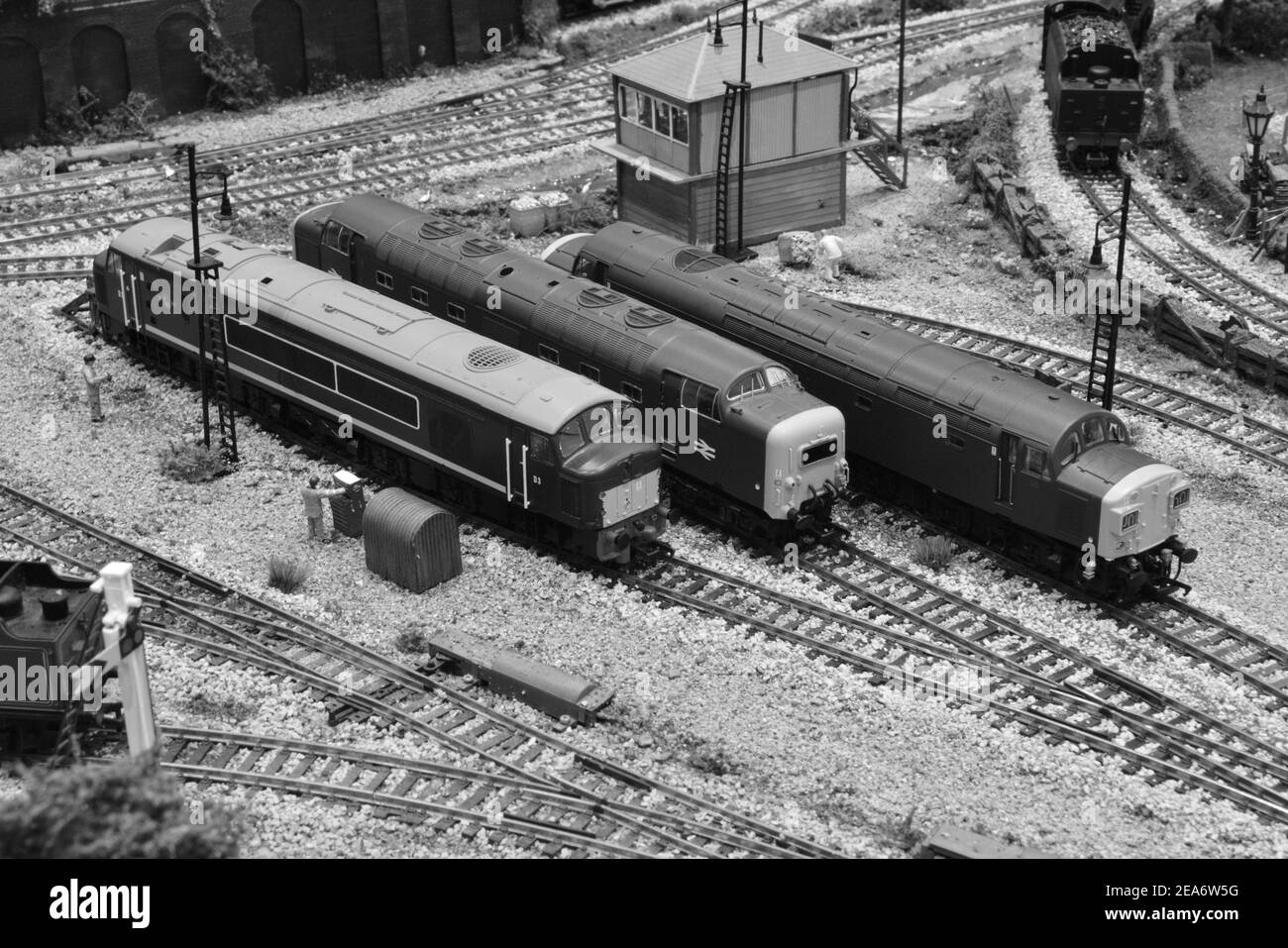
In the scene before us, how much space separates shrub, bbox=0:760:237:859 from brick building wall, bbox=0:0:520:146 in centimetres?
3418

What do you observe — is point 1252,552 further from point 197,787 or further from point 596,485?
point 197,787

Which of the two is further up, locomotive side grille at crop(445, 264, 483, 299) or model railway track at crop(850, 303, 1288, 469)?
locomotive side grille at crop(445, 264, 483, 299)

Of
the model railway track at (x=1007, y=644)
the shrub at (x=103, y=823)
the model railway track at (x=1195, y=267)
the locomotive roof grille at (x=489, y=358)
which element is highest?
the shrub at (x=103, y=823)

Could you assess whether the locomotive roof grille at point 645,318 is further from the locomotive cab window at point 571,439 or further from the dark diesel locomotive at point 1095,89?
the dark diesel locomotive at point 1095,89

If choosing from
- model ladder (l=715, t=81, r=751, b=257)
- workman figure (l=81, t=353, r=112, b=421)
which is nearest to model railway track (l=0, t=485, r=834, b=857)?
workman figure (l=81, t=353, r=112, b=421)

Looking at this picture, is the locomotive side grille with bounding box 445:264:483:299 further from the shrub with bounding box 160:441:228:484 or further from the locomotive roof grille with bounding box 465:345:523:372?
the shrub with bounding box 160:441:228:484

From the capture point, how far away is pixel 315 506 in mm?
26141

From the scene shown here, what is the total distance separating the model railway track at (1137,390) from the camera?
2914 centimetres

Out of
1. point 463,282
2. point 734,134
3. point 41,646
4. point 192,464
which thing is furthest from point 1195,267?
point 41,646

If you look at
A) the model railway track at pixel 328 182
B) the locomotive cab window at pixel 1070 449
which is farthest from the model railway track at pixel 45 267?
the locomotive cab window at pixel 1070 449

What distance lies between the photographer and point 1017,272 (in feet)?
120

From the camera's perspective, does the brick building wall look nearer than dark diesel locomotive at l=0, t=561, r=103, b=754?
No

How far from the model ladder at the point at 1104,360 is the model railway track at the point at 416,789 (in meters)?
10.7

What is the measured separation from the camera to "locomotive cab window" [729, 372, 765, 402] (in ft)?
84.6
